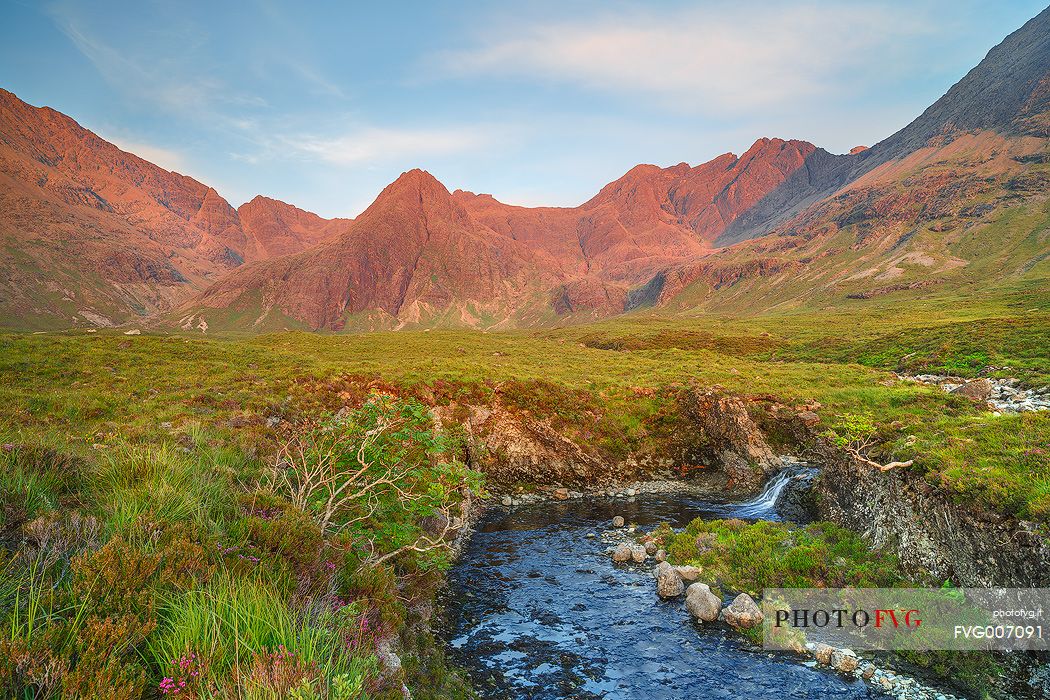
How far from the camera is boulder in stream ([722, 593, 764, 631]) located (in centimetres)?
1504

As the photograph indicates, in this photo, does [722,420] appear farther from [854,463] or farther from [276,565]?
[276,565]

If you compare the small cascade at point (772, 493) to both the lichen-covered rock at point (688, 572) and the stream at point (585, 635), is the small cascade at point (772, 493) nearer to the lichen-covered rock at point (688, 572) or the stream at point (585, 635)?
the stream at point (585, 635)

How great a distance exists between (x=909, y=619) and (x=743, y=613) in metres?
4.49

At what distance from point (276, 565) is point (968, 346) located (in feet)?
180

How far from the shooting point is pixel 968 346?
4131cm

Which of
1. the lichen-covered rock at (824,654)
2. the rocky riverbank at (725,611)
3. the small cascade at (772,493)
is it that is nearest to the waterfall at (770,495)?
the small cascade at (772,493)

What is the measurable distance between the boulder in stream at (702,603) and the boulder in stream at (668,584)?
675mm

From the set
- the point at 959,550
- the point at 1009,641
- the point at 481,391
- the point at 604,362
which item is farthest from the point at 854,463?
the point at 604,362

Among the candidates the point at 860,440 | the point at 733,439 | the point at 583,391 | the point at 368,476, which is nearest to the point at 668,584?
the point at 860,440

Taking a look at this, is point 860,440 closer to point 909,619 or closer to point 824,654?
Answer: point 909,619

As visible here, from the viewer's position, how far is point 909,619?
13.8 metres

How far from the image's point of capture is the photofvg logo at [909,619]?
11656 mm

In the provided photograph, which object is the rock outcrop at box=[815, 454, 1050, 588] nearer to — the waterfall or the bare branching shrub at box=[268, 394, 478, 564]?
the waterfall

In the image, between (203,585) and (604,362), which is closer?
(203,585)
